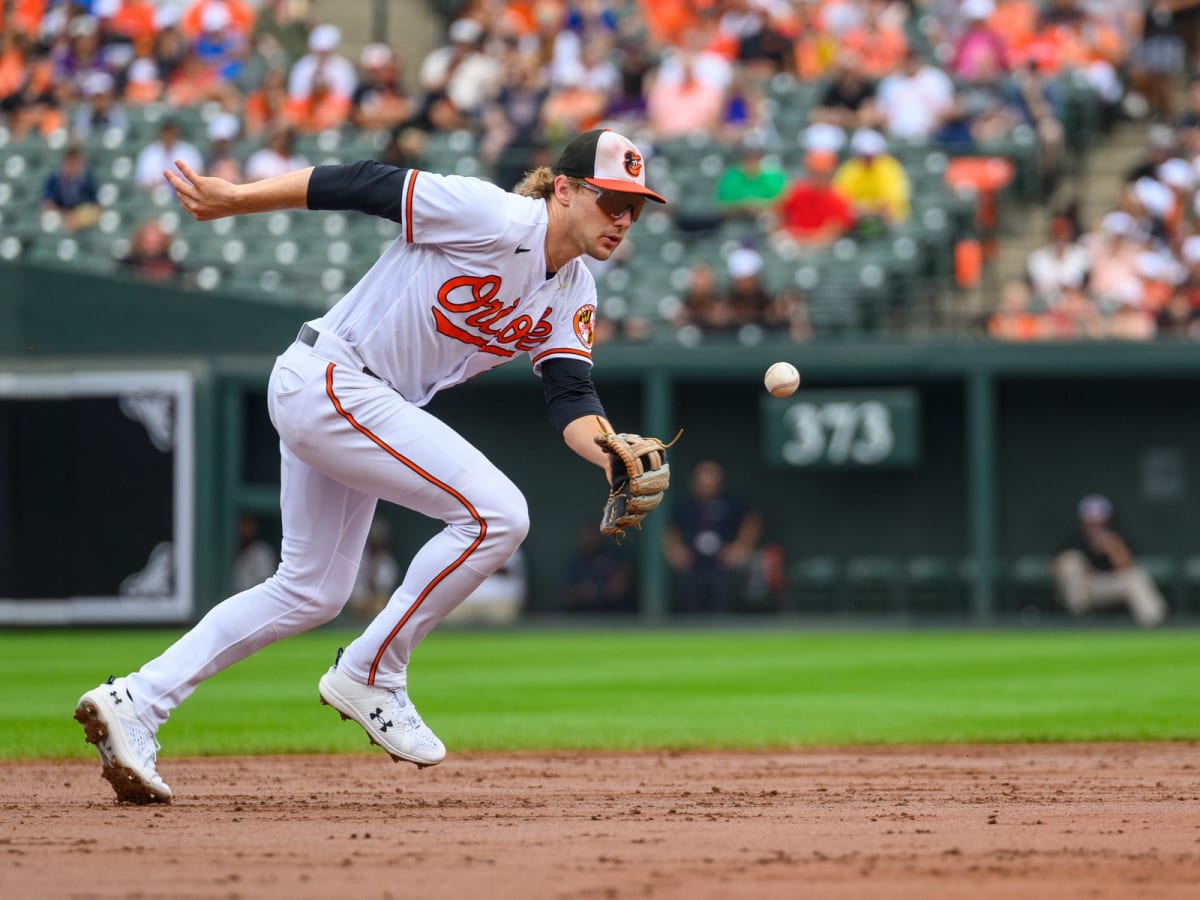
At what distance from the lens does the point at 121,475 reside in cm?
1453

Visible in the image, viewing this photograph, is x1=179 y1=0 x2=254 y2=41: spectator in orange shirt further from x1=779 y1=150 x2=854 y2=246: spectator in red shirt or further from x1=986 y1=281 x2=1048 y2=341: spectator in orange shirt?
x1=986 y1=281 x2=1048 y2=341: spectator in orange shirt

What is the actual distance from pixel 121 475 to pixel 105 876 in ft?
37.2

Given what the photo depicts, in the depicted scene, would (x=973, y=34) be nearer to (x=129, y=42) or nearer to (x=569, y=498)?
(x=569, y=498)

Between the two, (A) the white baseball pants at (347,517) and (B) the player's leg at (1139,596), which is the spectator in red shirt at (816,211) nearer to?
(B) the player's leg at (1139,596)

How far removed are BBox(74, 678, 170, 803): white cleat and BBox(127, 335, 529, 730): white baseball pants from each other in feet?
0.16

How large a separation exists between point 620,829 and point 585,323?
160cm

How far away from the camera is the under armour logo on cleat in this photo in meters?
5.07

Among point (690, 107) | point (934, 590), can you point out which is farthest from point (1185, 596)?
point (690, 107)

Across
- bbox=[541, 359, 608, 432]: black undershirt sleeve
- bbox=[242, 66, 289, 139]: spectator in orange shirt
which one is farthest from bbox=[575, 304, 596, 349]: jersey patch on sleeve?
bbox=[242, 66, 289, 139]: spectator in orange shirt

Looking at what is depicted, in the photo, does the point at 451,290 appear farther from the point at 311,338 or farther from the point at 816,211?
the point at 816,211

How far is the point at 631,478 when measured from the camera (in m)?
4.88

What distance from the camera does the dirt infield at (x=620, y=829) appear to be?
3459 mm

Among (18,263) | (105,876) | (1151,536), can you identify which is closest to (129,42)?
(18,263)

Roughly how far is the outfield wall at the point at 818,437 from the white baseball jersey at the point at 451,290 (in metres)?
9.92
